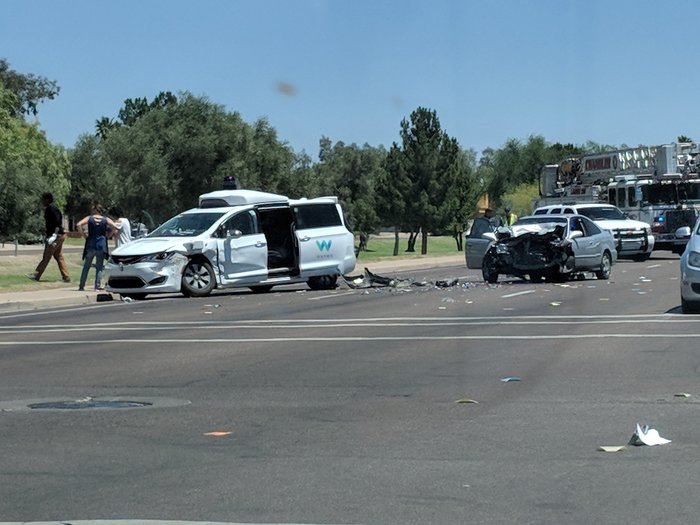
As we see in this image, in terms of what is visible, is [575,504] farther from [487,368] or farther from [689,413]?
[487,368]

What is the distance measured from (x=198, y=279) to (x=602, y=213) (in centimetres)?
1814

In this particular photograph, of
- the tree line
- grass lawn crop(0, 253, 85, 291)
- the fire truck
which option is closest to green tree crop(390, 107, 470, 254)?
the tree line

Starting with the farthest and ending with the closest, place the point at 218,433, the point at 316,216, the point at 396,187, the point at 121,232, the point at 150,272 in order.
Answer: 1. the point at 396,187
2. the point at 121,232
3. the point at 316,216
4. the point at 150,272
5. the point at 218,433

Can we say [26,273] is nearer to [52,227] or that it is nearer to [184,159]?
[52,227]

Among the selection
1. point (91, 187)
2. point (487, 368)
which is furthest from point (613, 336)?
point (91, 187)

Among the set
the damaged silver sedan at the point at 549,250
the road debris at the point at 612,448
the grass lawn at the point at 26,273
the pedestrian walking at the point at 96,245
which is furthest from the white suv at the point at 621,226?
the road debris at the point at 612,448

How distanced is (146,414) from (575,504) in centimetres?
473

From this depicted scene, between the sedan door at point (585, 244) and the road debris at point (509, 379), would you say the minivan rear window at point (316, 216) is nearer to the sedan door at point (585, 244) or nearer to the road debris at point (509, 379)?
the sedan door at point (585, 244)

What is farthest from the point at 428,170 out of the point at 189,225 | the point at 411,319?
the point at 411,319

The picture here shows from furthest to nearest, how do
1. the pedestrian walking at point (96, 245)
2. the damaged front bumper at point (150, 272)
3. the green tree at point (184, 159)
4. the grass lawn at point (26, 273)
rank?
1. the green tree at point (184, 159)
2. the grass lawn at point (26, 273)
3. the pedestrian walking at point (96, 245)
4. the damaged front bumper at point (150, 272)

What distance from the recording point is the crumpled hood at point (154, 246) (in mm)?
25844

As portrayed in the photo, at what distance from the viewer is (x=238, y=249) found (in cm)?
2688

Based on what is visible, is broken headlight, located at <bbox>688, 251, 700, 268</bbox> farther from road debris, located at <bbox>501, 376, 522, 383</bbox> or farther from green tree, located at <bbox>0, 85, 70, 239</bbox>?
green tree, located at <bbox>0, 85, 70, 239</bbox>

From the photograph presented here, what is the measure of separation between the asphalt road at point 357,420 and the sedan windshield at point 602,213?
65.9 feet
